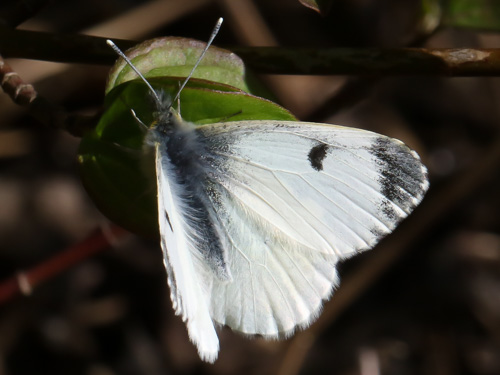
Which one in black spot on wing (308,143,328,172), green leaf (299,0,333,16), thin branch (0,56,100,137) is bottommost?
black spot on wing (308,143,328,172)

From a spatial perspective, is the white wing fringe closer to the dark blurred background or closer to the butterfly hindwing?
the butterfly hindwing

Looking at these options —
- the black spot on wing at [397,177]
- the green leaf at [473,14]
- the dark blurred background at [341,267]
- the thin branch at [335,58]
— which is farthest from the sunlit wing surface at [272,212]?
the dark blurred background at [341,267]

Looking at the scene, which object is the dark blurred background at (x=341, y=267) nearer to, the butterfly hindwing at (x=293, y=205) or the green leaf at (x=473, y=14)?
the green leaf at (x=473, y=14)

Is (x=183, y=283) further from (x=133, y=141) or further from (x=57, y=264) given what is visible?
(x=57, y=264)

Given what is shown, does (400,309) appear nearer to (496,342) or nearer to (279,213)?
(496,342)

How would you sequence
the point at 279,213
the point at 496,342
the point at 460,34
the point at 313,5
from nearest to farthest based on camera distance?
1. the point at 313,5
2. the point at 279,213
3. the point at 496,342
4. the point at 460,34

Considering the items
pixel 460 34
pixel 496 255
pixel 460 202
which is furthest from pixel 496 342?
pixel 460 34

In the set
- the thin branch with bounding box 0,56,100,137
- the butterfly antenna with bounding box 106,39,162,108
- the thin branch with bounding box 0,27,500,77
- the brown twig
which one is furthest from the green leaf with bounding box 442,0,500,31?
the brown twig

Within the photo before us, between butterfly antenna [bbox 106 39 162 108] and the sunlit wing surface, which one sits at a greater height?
butterfly antenna [bbox 106 39 162 108]
